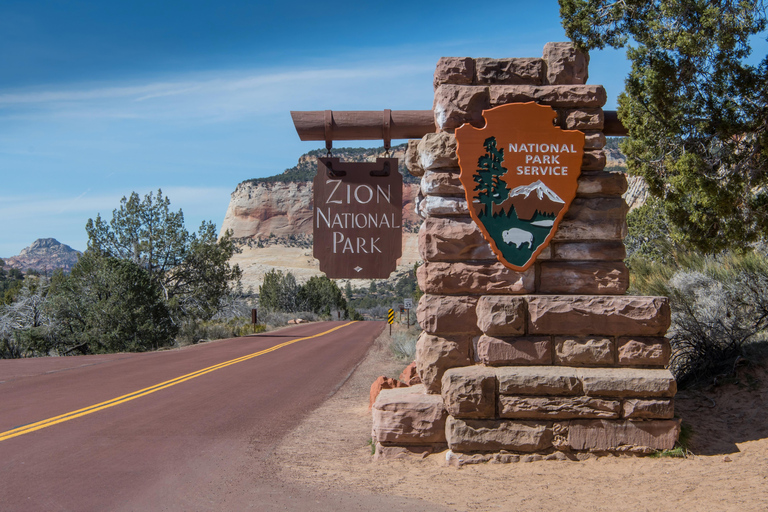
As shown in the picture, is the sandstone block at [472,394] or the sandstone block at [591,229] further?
the sandstone block at [591,229]

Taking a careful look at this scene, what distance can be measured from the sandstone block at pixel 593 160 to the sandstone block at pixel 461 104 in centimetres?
100

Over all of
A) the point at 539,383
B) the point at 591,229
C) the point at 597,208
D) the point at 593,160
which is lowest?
the point at 539,383

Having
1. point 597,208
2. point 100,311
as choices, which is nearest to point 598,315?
point 597,208

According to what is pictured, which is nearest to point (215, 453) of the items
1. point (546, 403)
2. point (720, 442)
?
point (546, 403)

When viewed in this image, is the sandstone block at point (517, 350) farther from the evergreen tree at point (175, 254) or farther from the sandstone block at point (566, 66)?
the evergreen tree at point (175, 254)

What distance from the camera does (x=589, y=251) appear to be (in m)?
5.14

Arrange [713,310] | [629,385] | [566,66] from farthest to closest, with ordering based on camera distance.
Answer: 1. [713,310]
2. [566,66]
3. [629,385]

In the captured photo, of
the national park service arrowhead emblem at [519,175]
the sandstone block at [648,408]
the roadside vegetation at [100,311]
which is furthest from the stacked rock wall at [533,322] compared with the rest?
the roadside vegetation at [100,311]

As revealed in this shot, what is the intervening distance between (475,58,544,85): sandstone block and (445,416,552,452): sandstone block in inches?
123

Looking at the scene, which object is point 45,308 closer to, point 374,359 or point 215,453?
point 374,359

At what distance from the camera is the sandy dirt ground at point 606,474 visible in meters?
4.11

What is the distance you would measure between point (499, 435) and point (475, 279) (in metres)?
1.36

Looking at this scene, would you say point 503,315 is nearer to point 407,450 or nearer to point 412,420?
point 412,420

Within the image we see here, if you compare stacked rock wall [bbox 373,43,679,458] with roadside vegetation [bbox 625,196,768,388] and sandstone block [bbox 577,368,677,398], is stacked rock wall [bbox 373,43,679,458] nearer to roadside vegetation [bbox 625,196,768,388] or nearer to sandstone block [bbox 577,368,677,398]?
sandstone block [bbox 577,368,677,398]
